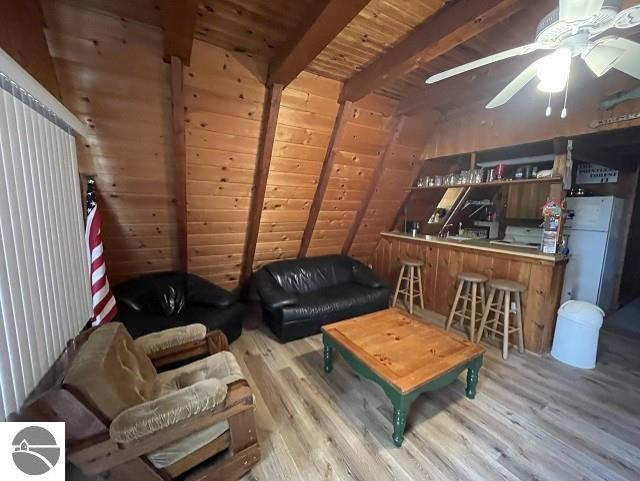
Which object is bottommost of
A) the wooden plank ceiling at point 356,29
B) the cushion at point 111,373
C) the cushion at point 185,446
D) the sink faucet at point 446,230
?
the cushion at point 185,446

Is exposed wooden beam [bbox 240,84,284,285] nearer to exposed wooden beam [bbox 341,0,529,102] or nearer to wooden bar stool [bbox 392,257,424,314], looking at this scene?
exposed wooden beam [bbox 341,0,529,102]

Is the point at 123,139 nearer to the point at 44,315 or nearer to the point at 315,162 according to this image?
the point at 44,315

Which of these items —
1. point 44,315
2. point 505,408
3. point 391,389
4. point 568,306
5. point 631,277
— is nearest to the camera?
point 44,315

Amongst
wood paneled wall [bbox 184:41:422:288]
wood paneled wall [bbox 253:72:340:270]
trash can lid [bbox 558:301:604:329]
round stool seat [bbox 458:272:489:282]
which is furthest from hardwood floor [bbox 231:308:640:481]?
wood paneled wall [bbox 253:72:340:270]

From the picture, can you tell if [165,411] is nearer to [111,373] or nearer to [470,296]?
[111,373]

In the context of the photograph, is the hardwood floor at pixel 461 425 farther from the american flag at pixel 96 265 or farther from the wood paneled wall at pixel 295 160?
the wood paneled wall at pixel 295 160

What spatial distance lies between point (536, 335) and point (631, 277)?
10.4ft

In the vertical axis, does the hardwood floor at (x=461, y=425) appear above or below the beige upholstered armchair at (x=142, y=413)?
below

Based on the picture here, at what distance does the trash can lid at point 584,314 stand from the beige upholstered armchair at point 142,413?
2955mm

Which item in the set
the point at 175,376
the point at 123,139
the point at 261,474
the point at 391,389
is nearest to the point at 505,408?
the point at 391,389

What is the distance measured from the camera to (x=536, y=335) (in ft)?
8.93

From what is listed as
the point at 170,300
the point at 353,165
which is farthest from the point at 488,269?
the point at 170,300

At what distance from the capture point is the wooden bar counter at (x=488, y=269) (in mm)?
2670

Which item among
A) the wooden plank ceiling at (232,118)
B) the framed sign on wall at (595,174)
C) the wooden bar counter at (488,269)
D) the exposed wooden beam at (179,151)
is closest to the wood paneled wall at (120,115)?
the wooden plank ceiling at (232,118)
